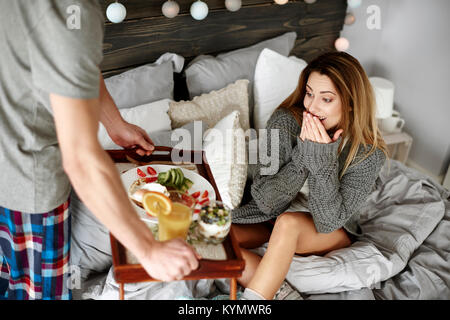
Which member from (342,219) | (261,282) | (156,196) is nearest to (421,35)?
(342,219)

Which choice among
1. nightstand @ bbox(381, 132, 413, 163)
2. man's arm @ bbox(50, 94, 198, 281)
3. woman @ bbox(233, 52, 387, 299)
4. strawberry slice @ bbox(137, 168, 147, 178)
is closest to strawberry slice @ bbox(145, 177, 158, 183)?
strawberry slice @ bbox(137, 168, 147, 178)

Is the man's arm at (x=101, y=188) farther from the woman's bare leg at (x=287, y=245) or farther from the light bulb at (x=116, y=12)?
the light bulb at (x=116, y=12)

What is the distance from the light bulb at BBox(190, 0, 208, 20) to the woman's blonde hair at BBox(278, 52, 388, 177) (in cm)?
60

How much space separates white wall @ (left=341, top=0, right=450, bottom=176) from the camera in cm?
253

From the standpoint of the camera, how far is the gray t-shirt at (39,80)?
2.87 ft

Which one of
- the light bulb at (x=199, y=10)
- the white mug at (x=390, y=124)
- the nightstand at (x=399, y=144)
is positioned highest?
the light bulb at (x=199, y=10)

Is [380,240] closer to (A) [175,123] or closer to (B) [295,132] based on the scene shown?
(B) [295,132]

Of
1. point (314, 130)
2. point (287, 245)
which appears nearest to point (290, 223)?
point (287, 245)

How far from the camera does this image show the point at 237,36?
2.29 metres

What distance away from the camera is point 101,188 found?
93 centimetres

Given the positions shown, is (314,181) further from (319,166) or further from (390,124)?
(390,124)

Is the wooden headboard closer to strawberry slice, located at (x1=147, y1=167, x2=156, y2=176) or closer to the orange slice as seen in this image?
strawberry slice, located at (x1=147, y1=167, x2=156, y2=176)

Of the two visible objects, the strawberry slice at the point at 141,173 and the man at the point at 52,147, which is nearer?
the man at the point at 52,147

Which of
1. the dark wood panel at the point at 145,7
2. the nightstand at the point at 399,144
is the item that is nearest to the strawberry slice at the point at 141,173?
the dark wood panel at the point at 145,7
